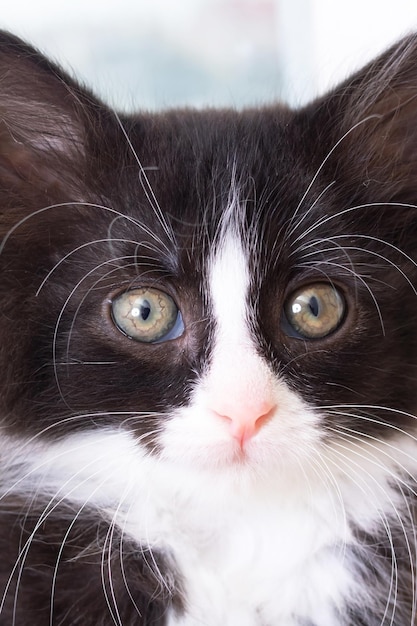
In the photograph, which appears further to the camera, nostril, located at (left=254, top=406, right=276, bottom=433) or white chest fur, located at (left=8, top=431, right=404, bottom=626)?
white chest fur, located at (left=8, top=431, right=404, bottom=626)

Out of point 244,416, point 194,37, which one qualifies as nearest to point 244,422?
point 244,416

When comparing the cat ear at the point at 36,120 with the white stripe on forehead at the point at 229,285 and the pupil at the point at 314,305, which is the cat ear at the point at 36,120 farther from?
the pupil at the point at 314,305

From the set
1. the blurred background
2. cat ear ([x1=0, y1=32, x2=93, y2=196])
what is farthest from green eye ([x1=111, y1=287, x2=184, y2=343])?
the blurred background

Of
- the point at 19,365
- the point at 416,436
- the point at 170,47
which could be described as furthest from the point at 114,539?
the point at 170,47

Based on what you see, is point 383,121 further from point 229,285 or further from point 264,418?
point 264,418

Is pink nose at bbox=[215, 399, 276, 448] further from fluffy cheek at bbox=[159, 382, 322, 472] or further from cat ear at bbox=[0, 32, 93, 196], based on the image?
cat ear at bbox=[0, 32, 93, 196]

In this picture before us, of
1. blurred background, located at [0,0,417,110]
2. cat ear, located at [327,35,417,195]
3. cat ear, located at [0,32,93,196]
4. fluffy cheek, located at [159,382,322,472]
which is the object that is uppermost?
blurred background, located at [0,0,417,110]

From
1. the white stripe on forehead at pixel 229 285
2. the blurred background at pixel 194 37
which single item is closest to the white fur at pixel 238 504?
the white stripe on forehead at pixel 229 285

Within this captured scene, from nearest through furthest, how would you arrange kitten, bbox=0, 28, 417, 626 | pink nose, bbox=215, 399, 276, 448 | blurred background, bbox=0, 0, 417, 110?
pink nose, bbox=215, 399, 276, 448
kitten, bbox=0, 28, 417, 626
blurred background, bbox=0, 0, 417, 110
